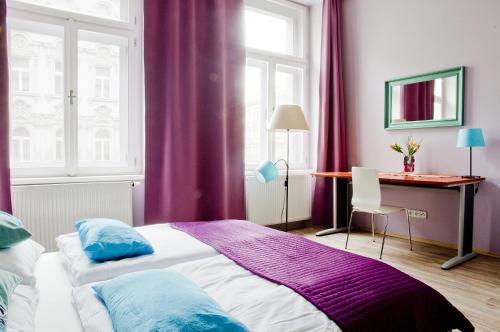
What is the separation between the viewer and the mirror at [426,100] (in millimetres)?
3375

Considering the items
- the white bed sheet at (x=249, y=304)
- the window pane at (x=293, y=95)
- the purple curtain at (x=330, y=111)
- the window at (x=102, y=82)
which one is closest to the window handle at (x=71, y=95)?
→ the window at (x=102, y=82)

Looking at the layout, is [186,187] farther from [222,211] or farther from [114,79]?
[114,79]

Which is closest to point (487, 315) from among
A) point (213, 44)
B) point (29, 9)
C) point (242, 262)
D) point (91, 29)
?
point (242, 262)

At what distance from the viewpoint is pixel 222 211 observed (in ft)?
11.1

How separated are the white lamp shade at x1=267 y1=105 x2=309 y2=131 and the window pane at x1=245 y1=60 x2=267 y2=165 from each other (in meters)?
0.90

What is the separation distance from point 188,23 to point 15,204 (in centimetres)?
210

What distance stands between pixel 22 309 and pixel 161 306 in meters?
0.48

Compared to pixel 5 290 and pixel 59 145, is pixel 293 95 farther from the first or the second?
pixel 5 290

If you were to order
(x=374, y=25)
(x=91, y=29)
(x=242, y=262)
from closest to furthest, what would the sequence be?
1. (x=242, y=262)
2. (x=91, y=29)
3. (x=374, y=25)

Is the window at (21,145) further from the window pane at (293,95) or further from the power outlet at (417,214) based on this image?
the power outlet at (417,214)

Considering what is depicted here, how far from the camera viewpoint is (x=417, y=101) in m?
3.71

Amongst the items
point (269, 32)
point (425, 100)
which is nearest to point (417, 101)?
point (425, 100)

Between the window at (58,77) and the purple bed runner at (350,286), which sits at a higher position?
the window at (58,77)

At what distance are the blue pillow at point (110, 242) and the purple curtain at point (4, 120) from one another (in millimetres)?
1161
